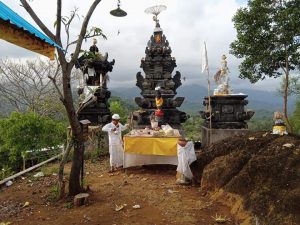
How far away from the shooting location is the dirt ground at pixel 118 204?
6.11 metres

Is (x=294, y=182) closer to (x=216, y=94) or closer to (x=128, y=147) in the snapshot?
(x=128, y=147)

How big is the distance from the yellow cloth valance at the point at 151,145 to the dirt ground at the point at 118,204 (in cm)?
74

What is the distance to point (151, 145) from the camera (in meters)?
9.55

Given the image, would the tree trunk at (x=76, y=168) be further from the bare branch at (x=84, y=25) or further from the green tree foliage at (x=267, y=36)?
the green tree foliage at (x=267, y=36)

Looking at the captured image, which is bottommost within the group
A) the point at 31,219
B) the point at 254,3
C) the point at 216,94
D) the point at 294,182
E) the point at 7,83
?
the point at 31,219

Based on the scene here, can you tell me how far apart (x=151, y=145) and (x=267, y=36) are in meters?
10.5

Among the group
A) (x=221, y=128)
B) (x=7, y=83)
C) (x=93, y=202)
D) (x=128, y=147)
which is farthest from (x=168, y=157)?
(x=7, y=83)

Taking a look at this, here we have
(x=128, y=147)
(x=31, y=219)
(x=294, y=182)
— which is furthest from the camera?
(x=128, y=147)

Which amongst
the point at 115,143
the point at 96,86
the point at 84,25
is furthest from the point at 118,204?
the point at 96,86

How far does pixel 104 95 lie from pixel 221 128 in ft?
19.1

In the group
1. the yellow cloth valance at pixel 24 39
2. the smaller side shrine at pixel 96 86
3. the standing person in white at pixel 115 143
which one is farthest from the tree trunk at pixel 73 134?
the smaller side shrine at pixel 96 86

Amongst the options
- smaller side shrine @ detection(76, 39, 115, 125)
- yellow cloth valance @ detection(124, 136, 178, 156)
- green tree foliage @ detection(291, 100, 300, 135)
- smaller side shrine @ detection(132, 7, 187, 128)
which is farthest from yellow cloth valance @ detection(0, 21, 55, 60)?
green tree foliage @ detection(291, 100, 300, 135)

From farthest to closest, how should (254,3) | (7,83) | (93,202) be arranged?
(7,83)
(254,3)
(93,202)

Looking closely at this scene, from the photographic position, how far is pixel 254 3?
16.5 meters
